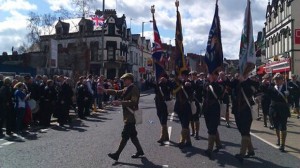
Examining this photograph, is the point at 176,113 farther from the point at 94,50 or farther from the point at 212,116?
the point at 94,50

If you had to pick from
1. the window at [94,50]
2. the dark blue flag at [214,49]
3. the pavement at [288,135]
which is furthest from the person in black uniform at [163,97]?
the window at [94,50]

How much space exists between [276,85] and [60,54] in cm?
5200

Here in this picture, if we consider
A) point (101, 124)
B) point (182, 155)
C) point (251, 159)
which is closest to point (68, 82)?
point (101, 124)

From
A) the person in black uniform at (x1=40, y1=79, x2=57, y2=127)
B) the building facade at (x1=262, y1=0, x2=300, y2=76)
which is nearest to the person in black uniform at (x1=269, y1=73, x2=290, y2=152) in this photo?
the person in black uniform at (x1=40, y1=79, x2=57, y2=127)

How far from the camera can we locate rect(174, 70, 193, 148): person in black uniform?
11.0m

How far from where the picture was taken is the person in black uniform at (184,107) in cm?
1103

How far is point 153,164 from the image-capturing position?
8891 mm

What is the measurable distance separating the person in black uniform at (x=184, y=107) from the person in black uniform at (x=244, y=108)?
1615 millimetres

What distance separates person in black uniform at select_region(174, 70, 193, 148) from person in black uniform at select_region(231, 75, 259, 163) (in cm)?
161

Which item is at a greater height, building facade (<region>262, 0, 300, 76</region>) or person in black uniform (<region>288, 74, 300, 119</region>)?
building facade (<region>262, 0, 300, 76</region>)

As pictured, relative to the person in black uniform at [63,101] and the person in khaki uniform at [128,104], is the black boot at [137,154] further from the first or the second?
the person in black uniform at [63,101]

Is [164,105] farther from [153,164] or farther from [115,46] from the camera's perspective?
[115,46]

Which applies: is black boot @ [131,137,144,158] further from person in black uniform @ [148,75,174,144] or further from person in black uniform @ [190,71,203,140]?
person in black uniform @ [190,71,203,140]

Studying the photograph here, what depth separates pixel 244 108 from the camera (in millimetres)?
9492
